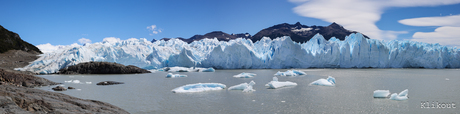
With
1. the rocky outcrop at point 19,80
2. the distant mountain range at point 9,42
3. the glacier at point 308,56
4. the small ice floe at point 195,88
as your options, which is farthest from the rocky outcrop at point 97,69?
the distant mountain range at point 9,42

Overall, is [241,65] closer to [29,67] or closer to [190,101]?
[29,67]

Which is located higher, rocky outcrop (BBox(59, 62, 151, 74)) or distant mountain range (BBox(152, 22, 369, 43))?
distant mountain range (BBox(152, 22, 369, 43))

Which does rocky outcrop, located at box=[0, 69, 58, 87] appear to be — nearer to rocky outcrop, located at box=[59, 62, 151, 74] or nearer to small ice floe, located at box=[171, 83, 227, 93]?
small ice floe, located at box=[171, 83, 227, 93]

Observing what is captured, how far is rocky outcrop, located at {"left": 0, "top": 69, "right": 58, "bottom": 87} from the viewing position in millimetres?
10203

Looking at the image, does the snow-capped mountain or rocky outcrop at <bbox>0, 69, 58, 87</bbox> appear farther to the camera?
the snow-capped mountain

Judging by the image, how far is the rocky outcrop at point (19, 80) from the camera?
1020cm

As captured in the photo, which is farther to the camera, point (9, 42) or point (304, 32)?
point (304, 32)

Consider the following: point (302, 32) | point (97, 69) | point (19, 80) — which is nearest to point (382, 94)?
point (19, 80)

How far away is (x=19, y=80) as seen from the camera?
1109 centimetres

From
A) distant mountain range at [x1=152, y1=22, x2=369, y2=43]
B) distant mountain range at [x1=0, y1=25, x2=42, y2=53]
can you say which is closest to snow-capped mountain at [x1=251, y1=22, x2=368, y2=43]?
distant mountain range at [x1=152, y1=22, x2=369, y2=43]

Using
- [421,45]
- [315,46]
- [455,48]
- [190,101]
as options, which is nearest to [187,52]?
[315,46]

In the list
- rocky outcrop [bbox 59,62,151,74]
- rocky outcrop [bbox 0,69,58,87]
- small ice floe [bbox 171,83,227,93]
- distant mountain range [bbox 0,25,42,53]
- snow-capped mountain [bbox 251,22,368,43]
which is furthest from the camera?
snow-capped mountain [bbox 251,22,368,43]

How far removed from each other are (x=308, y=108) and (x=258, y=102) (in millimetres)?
1519

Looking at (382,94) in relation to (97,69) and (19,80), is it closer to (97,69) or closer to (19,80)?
(19,80)
